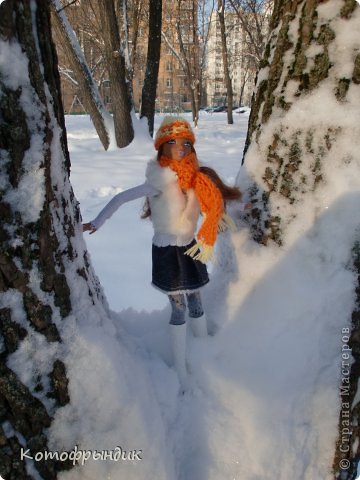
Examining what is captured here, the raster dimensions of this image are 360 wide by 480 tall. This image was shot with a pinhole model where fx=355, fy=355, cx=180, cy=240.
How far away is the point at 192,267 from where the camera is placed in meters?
1.90

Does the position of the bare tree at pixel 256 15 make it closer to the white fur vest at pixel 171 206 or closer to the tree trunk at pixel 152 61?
the tree trunk at pixel 152 61

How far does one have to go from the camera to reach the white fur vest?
5.88 ft

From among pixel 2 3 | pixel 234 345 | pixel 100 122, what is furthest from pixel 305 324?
pixel 100 122

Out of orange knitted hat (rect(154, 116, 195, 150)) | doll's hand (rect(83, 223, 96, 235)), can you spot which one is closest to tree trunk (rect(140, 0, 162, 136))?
orange knitted hat (rect(154, 116, 195, 150))

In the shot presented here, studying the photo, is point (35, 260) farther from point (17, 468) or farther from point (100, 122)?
point (100, 122)

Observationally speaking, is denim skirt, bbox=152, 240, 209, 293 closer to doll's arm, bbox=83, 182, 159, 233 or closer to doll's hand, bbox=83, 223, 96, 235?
doll's arm, bbox=83, 182, 159, 233

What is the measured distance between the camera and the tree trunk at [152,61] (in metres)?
6.47

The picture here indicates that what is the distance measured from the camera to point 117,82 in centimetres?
730

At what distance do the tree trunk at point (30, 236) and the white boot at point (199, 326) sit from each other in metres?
0.88

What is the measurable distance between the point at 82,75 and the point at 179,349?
6.93 metres

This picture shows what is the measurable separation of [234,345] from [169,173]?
35.4 inches

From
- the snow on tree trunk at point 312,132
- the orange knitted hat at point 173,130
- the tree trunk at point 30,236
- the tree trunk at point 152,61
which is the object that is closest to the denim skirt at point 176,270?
the snow on tree trunk at point 312,132

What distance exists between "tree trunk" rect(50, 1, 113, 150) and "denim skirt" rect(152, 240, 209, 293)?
241 inches

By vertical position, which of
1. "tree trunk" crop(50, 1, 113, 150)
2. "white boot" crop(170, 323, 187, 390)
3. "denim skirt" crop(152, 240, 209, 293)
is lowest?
"white boot" crop(170, 323, 187, 390)
